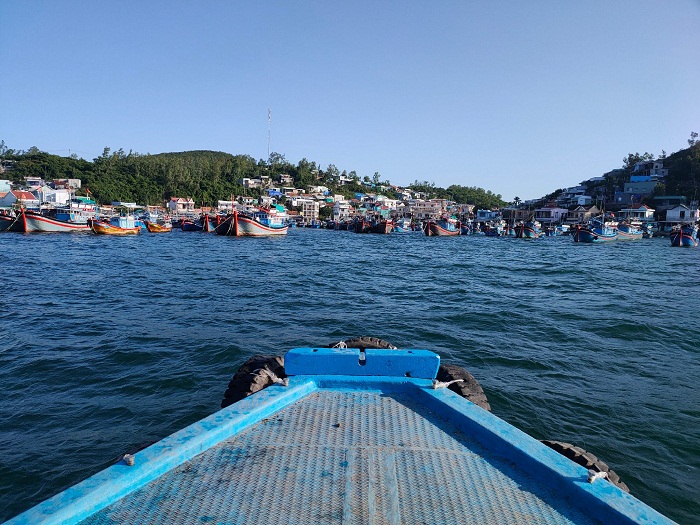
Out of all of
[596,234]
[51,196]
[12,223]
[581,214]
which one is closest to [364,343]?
[12,223]

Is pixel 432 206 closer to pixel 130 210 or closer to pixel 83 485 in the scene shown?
pixel 130 210

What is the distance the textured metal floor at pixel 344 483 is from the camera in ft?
5.91

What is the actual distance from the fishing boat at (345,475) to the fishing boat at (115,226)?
4259cm

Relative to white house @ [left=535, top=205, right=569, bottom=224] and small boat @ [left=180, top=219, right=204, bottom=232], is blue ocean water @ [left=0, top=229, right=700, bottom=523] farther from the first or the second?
white house @ [left=535, top=205, right=569, bottom=224]

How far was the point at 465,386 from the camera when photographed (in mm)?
3561

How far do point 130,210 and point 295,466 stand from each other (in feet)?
277

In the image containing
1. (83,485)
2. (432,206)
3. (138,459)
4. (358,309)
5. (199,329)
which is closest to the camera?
(83,485)

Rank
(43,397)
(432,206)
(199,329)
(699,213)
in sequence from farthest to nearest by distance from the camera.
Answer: (432,206) < (699,213) < (199,329) < (43,397)

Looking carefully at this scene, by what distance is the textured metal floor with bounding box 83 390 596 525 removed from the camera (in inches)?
70.9

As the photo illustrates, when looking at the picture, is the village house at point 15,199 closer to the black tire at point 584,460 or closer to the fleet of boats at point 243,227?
the fleet of boats at point 243,227

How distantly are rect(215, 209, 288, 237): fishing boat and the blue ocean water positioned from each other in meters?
28.3

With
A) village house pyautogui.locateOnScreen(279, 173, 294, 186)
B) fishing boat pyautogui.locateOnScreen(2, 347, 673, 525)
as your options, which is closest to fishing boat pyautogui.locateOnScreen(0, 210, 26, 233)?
fishing boat pyautogui.locateOnScreen(2, 347, 673, 525)

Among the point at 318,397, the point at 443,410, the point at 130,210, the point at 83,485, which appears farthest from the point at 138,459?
the point at 130,210

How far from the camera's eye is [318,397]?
2957 millimetres
